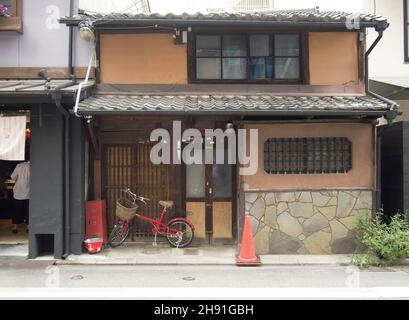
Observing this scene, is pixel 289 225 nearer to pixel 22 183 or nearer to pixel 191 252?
pixel 191 252

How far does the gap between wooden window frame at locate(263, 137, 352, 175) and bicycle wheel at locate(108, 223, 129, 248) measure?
403cm

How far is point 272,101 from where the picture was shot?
984cm

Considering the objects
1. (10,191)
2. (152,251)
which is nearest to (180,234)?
(152,251)

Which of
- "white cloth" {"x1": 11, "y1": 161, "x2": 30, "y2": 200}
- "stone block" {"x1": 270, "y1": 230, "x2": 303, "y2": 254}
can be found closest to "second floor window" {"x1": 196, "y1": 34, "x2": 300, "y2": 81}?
"stone block" {"x1": 270, "y1": 230, "x2": 303, "y2": 254}

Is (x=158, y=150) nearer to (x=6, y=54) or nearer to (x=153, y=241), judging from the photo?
(x=153, y=241)

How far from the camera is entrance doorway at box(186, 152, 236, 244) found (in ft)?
36.0

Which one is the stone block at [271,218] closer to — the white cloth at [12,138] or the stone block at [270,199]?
the stone block at [270,199]

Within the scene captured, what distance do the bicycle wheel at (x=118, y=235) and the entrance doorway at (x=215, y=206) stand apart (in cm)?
176

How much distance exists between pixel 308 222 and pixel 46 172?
648cm

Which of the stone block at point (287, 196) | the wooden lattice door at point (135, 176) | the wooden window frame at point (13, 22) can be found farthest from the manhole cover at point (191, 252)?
the wooden window frame at point (13, 22)

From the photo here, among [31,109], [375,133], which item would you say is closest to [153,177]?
[31,109]

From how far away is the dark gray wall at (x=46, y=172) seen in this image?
9.71 meters

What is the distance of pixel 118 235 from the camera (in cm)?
1062

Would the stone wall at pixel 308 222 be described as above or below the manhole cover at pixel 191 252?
above
